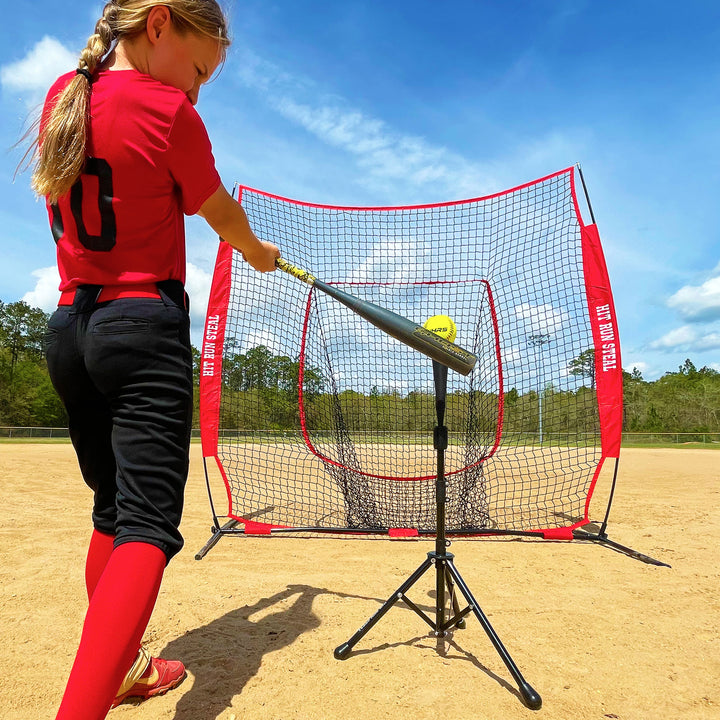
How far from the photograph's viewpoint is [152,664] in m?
1.78

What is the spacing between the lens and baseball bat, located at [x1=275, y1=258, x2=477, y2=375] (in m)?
1.78

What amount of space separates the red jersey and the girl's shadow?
1.43 meters

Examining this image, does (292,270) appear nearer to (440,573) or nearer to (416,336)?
(416,336)

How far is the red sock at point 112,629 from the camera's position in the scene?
1.12 meters

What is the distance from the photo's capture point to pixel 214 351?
4.25 m

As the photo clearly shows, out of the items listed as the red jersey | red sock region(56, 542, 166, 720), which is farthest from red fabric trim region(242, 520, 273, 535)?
the red jersey

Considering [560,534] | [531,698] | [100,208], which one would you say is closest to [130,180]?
[100,208]

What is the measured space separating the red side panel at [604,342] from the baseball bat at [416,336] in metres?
2.35

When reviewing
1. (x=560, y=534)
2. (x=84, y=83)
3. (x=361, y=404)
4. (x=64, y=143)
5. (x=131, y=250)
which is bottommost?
(x=560, y=534)

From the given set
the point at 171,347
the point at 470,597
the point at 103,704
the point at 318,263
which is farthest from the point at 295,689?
the point at 318,263

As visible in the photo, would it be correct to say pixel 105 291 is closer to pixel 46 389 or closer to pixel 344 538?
pixel 344 538

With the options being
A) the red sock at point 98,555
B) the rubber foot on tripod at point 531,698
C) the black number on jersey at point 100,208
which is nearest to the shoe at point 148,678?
the red sock at point 98,555

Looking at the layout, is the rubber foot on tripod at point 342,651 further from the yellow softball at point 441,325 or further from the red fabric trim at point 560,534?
the red fabric trim at point 560,534

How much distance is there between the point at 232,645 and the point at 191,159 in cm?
196
